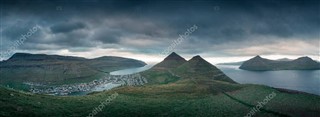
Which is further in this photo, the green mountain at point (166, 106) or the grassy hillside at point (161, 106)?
the green mountain at point (166, 106)

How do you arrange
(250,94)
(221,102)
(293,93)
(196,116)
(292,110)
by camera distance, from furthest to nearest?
1. (250,94)
2. (293,93)
3. (221,102)
4. (292,110)
5. (196,116)

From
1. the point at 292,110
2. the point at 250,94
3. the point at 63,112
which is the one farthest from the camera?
the point at 250,94

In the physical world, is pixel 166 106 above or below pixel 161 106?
below

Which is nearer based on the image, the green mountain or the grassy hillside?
the grassy hillside

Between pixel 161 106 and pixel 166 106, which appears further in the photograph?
pixel 166 106

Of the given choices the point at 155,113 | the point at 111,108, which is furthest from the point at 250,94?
the point at 111,108

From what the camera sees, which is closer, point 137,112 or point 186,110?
point 137,112

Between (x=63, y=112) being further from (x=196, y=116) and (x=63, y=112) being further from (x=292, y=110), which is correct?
(x=292, y=110)

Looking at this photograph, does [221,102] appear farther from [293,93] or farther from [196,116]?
[293,93]

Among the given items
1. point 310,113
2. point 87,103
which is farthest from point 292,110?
point 87,103
